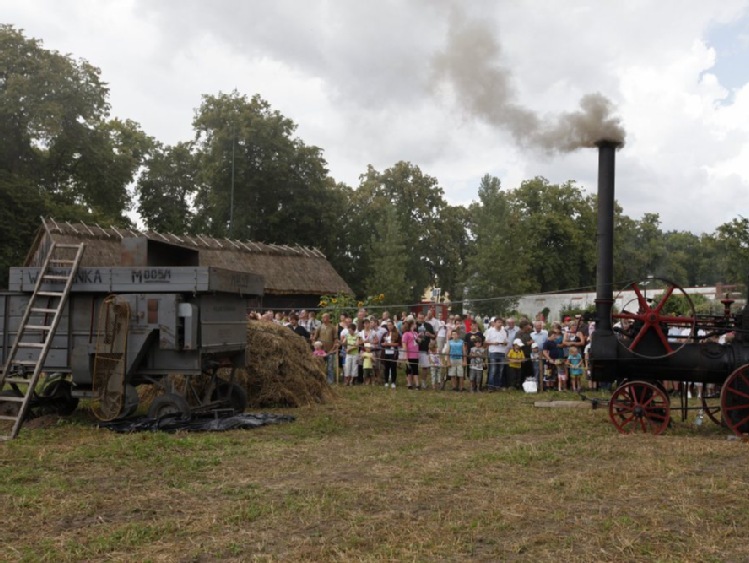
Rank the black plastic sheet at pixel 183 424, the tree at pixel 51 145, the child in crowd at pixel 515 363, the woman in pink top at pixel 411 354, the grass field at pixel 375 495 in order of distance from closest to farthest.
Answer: the grass field at pixel 375 495 → the black plastic sheet at pixel 183 424 → the child in crowd at pixel 515 363 → the woman in pink top at pixel 411 354 → the tree at pixel 51 145

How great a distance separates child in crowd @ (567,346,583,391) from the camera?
52.0ft

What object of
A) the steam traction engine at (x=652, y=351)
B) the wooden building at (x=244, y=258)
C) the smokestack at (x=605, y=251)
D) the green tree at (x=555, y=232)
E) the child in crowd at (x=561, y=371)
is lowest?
the child in crowd at (x=561, y=371)

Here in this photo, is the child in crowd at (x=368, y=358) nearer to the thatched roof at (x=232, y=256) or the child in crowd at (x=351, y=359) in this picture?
the child in crowd at (x=351, y=359)

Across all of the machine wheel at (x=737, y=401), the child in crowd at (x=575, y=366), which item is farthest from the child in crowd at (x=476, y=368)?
the machine wheel at (x=737, y=401)

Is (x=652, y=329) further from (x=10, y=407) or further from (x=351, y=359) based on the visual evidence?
(x=10, y=407)

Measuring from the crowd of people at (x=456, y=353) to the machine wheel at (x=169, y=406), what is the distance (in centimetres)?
548

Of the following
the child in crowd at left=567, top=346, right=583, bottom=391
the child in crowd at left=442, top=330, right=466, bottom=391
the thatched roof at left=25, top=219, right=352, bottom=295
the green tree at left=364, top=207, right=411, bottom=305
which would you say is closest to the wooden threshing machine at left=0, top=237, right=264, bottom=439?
the child in crowd at left=442, top=330, right=466, bottom=391

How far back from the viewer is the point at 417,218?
186 feet

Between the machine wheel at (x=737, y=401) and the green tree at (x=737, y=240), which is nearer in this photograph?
the machine wheel at (x=737, y=401)

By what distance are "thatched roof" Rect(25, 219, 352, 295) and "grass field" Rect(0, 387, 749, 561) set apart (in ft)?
71.7

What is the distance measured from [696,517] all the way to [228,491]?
3.89 meters

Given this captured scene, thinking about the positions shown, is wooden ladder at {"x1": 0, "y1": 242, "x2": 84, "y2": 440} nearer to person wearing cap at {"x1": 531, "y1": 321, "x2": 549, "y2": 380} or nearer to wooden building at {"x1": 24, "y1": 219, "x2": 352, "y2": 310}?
person wearing cap at {"x1": 531, "y1": 321, "x2": 549, "y2": 380}

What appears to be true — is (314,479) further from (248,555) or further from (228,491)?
(248,555)

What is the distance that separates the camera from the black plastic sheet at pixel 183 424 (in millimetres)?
10250
